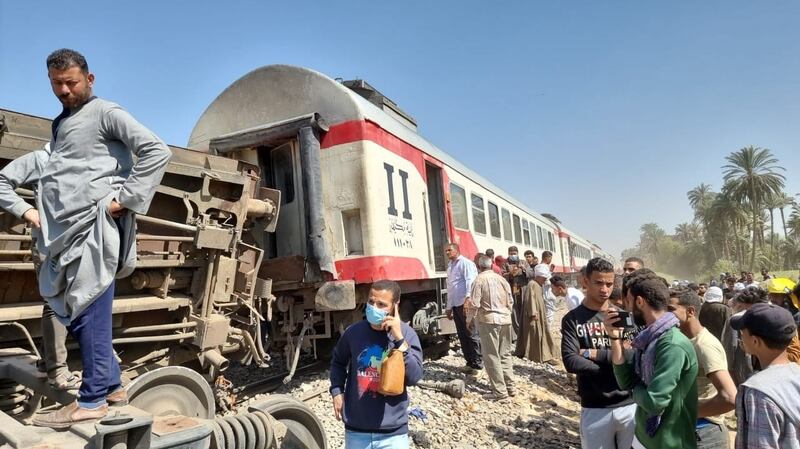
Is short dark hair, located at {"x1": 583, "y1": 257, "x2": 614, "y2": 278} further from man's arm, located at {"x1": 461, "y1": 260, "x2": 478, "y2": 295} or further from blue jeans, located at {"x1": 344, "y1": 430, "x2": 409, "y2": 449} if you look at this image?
man's arm, located at {"x1": 461, "y1": 260, "x2": 478, "y2": 295}

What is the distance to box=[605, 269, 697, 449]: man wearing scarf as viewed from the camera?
95.7 inches

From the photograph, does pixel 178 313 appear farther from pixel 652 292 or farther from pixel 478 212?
pixel 478 212

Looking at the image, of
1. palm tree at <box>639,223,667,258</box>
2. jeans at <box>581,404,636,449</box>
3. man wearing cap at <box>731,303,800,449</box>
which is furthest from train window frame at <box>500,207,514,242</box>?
palm tree at <box>639,223,667,258</box>

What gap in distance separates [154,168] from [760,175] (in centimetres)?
5052

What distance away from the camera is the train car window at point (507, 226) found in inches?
494

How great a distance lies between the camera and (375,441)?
2.65 meters

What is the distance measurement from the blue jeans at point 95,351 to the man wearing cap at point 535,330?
6.84 meters

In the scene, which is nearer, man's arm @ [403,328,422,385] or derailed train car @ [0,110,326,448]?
derailed train car @ [0,110,326,448]

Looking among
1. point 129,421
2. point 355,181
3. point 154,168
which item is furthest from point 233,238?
point 129,421

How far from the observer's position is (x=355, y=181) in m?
5.93

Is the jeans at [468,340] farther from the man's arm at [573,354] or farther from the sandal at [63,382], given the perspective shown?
the sandal at [63,382]

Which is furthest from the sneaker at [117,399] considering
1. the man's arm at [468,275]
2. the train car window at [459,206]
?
the train car window at [459,206]

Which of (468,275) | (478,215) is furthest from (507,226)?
(468,275)

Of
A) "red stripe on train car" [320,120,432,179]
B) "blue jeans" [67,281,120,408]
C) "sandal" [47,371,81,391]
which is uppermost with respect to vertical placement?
"red stripe on train car" [320,120,432,179]
